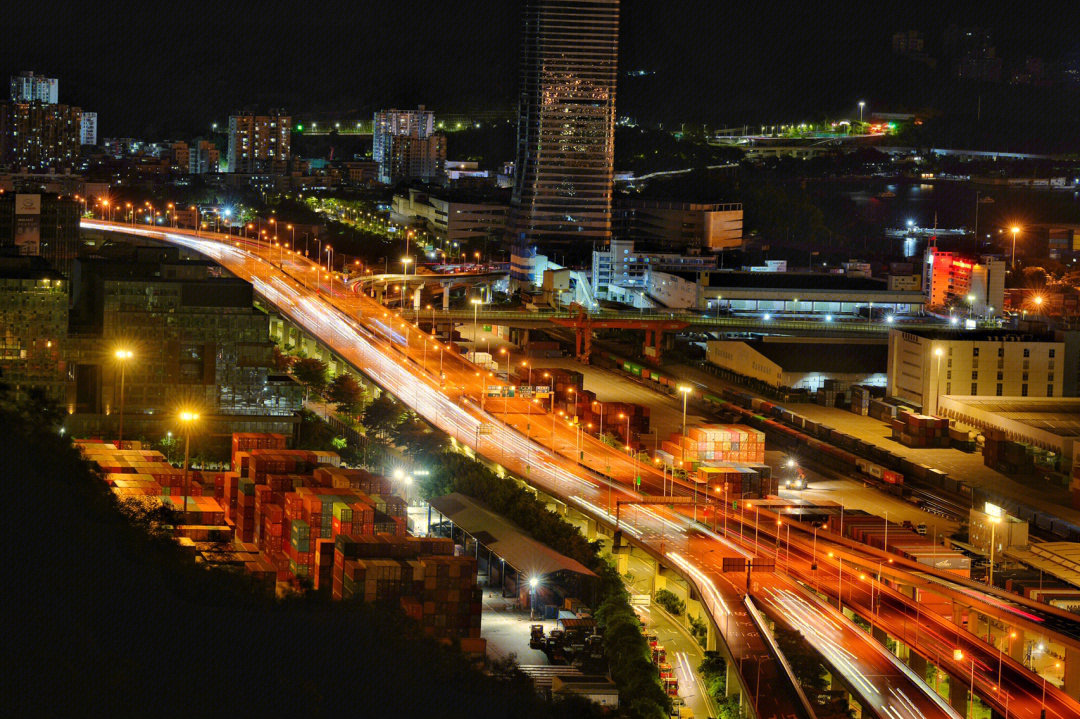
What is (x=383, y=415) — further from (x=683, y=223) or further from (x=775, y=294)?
(x=683, y=223)

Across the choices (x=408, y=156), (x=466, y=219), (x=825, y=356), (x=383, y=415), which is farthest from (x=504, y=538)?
(x=408, y=156)

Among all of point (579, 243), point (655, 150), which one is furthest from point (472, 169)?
point (579, 243)

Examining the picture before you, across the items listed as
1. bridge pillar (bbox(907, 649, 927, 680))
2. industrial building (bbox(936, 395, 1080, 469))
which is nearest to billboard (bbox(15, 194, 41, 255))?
Result: industrial building (bbox(936, 395, 1080, 469))

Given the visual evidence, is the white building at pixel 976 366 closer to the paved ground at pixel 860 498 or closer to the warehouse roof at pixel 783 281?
the paved ground at pixel 860 498

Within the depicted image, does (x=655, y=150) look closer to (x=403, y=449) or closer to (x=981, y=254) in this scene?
(x=981, y=254)

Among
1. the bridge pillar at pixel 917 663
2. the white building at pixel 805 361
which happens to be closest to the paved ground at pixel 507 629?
the bridge pillar at pixel 917 663

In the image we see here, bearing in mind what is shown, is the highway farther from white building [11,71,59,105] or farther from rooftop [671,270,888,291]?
white building [11,71,59,105]
